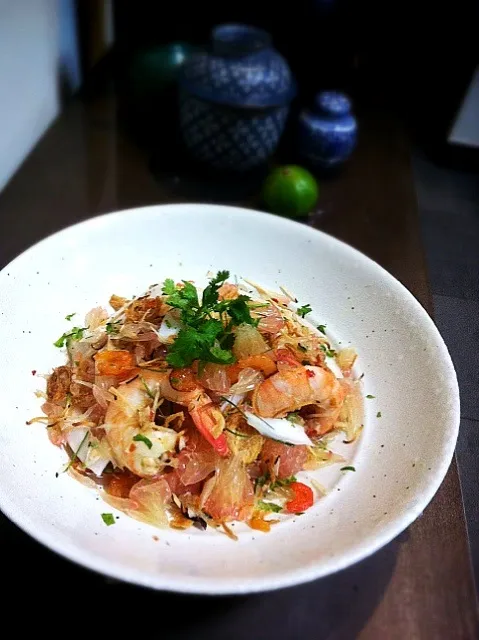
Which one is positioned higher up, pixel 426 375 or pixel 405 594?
pixel 426 375

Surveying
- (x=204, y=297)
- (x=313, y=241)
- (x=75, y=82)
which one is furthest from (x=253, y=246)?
(x=75, y=82)

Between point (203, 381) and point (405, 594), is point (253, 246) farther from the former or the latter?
point (405, 594)

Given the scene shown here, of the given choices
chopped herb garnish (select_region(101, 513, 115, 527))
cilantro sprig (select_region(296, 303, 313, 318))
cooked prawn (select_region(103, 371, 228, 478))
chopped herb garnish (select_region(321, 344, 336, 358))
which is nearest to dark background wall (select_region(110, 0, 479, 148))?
cilantro sprig (select_region(296, 303, 313, 318))

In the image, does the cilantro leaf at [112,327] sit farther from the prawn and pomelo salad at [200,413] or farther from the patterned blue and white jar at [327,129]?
the patterned blue and white jar at [327,129]

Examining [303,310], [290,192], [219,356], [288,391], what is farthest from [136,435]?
[290,192]

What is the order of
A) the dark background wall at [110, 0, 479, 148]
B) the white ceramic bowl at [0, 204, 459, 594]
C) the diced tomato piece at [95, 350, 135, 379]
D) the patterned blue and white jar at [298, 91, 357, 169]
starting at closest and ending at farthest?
the white ceramic bowl at [0, 204, 459, 594] < the diced tomato piece at [95, 350, 135, 379] < the patterned blue and white jar at [298, 91, 357, 169] < the dark background wall at [110, 0, 479, 148]

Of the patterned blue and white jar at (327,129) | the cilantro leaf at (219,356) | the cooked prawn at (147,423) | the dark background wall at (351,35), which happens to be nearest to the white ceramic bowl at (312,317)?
the cooked prawn at (147,423)

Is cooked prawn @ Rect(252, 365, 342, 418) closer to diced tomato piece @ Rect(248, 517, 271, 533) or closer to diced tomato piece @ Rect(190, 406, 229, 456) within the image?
diced tomato piece @ Rect(190, 406, 229, 456)
